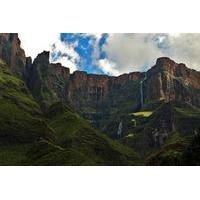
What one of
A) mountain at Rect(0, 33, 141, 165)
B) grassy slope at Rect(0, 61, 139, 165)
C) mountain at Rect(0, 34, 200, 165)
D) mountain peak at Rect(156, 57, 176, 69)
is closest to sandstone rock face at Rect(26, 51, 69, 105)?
mountain at Rect(0, 34, 200, 165)

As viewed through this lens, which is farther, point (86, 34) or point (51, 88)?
point (51, 88)

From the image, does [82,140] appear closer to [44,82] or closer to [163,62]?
[163,62]

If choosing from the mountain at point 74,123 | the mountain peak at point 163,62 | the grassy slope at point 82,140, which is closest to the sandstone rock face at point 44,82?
the mountain at point 74,123

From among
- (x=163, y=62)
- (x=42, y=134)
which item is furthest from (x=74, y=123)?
(x=163, y=62)

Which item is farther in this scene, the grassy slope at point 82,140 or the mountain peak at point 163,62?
the grassy slope at point 82,140

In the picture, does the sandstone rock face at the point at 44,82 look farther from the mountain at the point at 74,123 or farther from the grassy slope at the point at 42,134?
the grassy slope at the point at 42,134

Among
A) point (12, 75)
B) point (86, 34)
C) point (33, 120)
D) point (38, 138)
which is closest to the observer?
point (86, 34)

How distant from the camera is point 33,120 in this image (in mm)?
113875

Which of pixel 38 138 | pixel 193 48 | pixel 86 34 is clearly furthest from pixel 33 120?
pixel 86 34

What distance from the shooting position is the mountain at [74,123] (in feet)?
257
